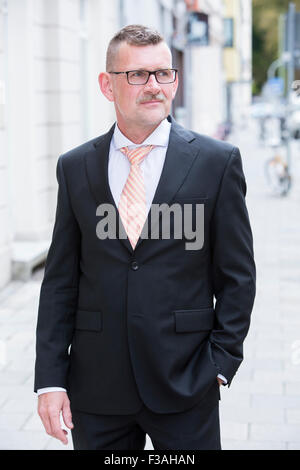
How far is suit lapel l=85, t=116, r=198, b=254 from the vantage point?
2.44 metres

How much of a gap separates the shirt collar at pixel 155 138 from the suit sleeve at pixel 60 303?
214 mm

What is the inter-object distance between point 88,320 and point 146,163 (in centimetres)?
48

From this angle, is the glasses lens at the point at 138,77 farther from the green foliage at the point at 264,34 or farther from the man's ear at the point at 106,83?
the green foliage at the point at 264,34

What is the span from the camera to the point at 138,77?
2.39 meters

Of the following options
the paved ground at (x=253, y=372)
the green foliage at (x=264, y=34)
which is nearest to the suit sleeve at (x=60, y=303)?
the paved ground at (x=253, y=372)

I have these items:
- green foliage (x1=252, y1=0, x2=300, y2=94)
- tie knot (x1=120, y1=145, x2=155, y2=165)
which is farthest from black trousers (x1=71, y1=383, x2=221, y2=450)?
green foliage (x1=252, y1=0, x2=300, y2=94)

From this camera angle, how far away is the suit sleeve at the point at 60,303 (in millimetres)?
2516

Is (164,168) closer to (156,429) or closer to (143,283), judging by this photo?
(143,283)

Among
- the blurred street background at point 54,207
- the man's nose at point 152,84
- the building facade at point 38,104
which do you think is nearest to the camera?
the man's nose at point 152,84

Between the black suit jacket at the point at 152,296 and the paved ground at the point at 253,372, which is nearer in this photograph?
the black suit jacket at the point at 152,296

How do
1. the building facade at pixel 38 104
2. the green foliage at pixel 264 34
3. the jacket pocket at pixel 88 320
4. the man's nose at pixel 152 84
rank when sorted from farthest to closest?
the green foliage at pixel 264 34 < the building facade at pixel 38 104 < the jacket pocket at pixel 88 320 < the man's nose at pixel 152 84

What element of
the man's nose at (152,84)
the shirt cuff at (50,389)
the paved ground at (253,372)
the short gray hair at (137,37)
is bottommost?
the paved ground at (253,372)

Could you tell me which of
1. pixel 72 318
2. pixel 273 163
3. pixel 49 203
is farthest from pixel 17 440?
pixel 273 163

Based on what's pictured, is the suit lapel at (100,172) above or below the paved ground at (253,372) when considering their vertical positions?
above
